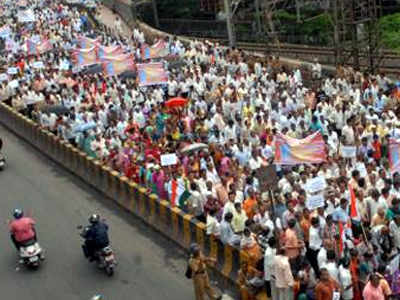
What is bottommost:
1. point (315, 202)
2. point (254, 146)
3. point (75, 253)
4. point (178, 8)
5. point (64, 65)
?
point (75, 253)

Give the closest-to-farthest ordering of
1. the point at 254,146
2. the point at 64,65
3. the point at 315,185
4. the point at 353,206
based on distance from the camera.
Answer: the point at 353,206 → the point at 315,185 → the point at 254,146 → the point at 64,65

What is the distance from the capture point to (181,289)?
13133 millimetres

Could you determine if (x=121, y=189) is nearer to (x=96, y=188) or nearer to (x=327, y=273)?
(x=96, y=188)

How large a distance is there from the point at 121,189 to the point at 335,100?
6184 millimetres

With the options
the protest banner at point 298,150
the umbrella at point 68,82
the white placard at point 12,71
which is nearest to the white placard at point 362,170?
the protest banner at point 298,150

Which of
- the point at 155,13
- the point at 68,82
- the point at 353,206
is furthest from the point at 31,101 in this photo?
the point at 155,13

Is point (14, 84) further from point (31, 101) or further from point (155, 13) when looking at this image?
point (155, 13)

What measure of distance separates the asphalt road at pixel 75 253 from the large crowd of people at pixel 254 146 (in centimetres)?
101

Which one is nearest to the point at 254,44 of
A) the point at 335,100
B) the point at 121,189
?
the point at 335,100

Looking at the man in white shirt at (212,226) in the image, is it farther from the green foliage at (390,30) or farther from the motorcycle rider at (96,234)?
the green foliage at (390,30)

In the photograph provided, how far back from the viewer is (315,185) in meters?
12.9

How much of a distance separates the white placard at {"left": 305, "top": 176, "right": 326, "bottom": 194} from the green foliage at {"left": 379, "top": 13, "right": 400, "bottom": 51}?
22330 mm

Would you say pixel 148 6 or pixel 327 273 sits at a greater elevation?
pixel 148 6

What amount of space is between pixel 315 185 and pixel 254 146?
4.02 m
